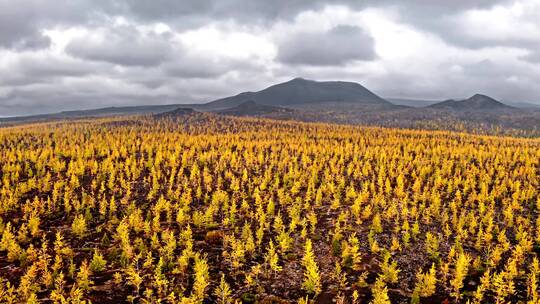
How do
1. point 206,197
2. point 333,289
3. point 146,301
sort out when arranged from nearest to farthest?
point 146,301 < point 333,289 < point 206,197

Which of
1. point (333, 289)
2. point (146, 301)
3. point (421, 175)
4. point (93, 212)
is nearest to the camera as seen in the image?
point (146, 301)

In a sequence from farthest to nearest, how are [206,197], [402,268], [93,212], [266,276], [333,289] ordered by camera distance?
[206,197], [93,212], [402,268], [266,276], [333,289]

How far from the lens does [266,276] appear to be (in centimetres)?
3856

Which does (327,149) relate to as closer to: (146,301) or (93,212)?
(93,212)

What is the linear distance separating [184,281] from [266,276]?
8685 millimetres

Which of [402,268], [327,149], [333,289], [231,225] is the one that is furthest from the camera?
[327,149]

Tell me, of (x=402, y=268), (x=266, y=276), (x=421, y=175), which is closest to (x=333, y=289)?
(x=266, y=276)

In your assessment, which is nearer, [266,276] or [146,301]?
[146,301]

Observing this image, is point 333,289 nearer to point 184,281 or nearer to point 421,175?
point 184,281

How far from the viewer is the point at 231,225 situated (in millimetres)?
56188

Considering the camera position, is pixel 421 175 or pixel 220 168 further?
pixel 220 168

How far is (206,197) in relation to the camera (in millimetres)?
68500

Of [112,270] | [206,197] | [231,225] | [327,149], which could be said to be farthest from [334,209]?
[327,149]

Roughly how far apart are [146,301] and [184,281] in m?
6.86
